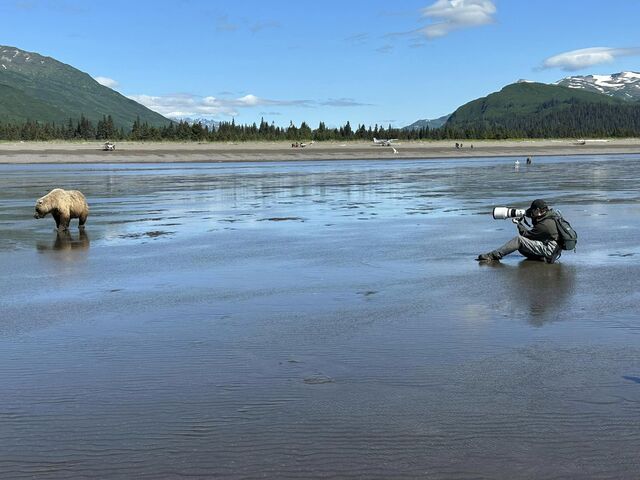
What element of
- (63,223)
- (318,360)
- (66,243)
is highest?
(63,223)

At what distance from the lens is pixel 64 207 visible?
66.6 ft

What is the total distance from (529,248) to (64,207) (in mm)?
12114

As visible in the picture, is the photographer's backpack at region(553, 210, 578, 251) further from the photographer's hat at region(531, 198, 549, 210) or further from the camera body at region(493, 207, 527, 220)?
the camera body at region(493, 207, 527, 220)

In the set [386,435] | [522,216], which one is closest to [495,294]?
[522,216]

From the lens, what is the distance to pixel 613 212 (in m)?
23.0

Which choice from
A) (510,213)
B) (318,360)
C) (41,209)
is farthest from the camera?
(41,209)

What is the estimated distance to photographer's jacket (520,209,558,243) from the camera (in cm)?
1392

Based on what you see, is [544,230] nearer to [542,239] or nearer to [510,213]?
[542,239]

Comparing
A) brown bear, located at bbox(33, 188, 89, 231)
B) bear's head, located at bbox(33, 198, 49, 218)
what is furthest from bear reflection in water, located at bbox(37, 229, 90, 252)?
bear's head, located at bbox(33, 198, 49, 218)

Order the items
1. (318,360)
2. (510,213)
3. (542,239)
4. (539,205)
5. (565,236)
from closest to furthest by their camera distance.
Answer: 1. (318,360)
2. (565,236)
3. (539,205)
4. (542,239)
5. (510,213)

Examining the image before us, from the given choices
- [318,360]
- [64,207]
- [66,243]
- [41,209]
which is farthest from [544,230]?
[41,209]

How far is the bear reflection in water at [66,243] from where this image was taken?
17.1 metres

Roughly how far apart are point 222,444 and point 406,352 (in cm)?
295

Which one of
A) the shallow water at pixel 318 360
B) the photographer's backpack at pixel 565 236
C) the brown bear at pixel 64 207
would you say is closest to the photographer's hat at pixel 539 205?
the photographer's backpack at pixel 565 236
